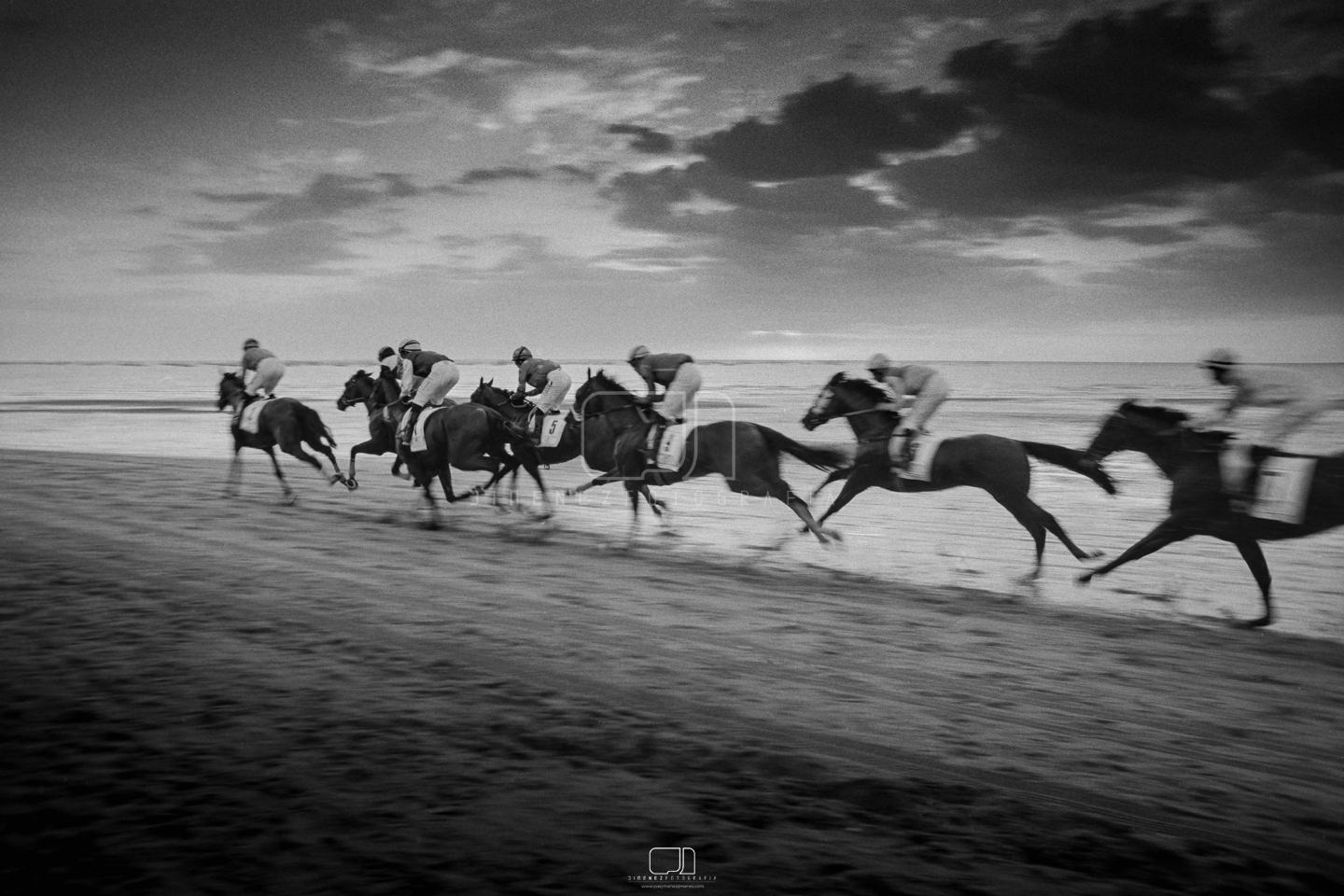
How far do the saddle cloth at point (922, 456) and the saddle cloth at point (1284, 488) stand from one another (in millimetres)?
2694

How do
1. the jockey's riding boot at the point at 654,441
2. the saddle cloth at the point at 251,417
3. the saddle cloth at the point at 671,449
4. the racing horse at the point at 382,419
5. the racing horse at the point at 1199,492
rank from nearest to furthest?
the racing horse at the point at 1199,492, the saddle cloth at the point at 671,449, the jockey's riding boot at the point at 654,441, the racing horse at the point at 382,419, the saddle cloth at the point at 251,417

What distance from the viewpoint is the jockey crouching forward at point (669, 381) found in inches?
406

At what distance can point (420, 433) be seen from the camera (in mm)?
11477

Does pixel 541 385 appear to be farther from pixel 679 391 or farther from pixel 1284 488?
pixel 1284 488

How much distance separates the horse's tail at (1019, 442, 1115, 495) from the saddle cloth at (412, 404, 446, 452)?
6843mm

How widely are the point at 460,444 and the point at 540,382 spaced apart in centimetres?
142

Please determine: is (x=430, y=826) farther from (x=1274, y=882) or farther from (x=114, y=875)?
(x=1274, y=882)

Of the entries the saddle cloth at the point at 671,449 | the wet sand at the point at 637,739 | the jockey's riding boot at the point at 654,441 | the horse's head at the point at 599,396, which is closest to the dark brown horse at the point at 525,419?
the horse's head at the point at 599,396

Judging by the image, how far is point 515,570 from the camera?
8641mm

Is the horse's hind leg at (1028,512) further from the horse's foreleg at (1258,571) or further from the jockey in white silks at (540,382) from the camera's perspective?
the jockey in white silks at (540,382)

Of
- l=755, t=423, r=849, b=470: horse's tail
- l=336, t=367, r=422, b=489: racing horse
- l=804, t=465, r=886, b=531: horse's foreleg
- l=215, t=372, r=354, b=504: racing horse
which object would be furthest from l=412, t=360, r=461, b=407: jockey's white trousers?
l=804, t=465, r=886, b=531: horse's foreleg

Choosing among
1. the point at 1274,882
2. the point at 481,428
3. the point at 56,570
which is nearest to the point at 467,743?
the point at 1274,882

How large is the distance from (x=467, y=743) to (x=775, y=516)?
8341mm

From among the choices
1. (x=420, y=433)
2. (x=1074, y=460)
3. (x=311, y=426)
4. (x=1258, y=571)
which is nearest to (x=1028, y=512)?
(x=1074, y=460)
